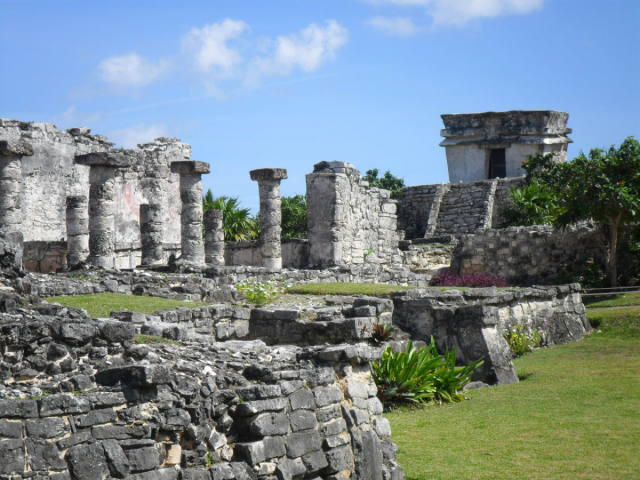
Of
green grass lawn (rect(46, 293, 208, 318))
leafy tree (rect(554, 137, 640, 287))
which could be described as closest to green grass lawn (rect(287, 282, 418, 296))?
green grass lawn (rect(46, 293, 208, 318))

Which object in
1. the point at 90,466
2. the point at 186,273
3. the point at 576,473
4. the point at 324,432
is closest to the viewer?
the point at 90,466

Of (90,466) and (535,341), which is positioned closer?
(90,466)

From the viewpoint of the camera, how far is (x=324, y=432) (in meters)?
6.01

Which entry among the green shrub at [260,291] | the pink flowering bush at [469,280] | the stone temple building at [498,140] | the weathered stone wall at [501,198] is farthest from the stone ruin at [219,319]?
the stone temple building at [498,140]

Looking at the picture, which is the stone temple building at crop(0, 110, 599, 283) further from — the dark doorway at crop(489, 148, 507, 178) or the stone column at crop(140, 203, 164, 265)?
the dark doorway at crop(489, 148, 507, 178)

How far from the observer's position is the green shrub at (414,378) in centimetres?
901

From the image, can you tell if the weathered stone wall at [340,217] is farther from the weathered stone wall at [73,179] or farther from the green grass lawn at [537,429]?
the green grass lawn at [537,429]

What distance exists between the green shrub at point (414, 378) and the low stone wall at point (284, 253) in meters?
9.96

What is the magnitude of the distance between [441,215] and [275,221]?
930 centimetres

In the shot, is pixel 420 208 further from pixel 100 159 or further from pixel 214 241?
pixel 100 159

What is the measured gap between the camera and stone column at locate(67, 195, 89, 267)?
701 inches

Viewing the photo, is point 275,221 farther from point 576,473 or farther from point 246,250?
point 576,473

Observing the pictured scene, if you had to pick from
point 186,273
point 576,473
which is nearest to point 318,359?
point 576,473

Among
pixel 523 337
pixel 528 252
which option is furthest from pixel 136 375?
pixel 528 252
